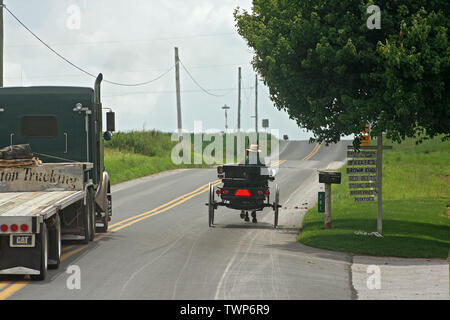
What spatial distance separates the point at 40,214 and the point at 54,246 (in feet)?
5.06

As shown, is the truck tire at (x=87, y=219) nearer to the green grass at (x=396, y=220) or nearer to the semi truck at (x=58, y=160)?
the semi truck at (x=58, y=160)

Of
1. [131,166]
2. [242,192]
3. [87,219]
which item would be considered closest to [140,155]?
[131,166]

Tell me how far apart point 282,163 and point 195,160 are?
24.4ft

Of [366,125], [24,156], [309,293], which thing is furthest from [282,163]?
[309,293]

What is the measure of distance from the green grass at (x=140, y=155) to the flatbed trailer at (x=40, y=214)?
2190 centimetres

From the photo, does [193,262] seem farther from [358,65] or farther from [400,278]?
[358,65]

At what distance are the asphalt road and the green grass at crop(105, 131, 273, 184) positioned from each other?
16.3 metres

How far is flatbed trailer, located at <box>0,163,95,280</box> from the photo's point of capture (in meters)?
11.2

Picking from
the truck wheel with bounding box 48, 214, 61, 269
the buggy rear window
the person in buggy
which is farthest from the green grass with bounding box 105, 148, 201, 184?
the truck wheel with bounding box 48, 214, 61, 269

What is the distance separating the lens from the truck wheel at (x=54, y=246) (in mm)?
12445

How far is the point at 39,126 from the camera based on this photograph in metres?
16.5

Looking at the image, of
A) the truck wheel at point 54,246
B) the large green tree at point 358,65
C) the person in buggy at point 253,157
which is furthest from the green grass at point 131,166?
the truck wheel at point 54,246

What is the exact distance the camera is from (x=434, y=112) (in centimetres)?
1700

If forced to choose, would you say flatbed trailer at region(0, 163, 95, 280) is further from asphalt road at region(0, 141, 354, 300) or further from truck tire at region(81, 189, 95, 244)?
asphalt road at region(0, 141, 354, 300)
